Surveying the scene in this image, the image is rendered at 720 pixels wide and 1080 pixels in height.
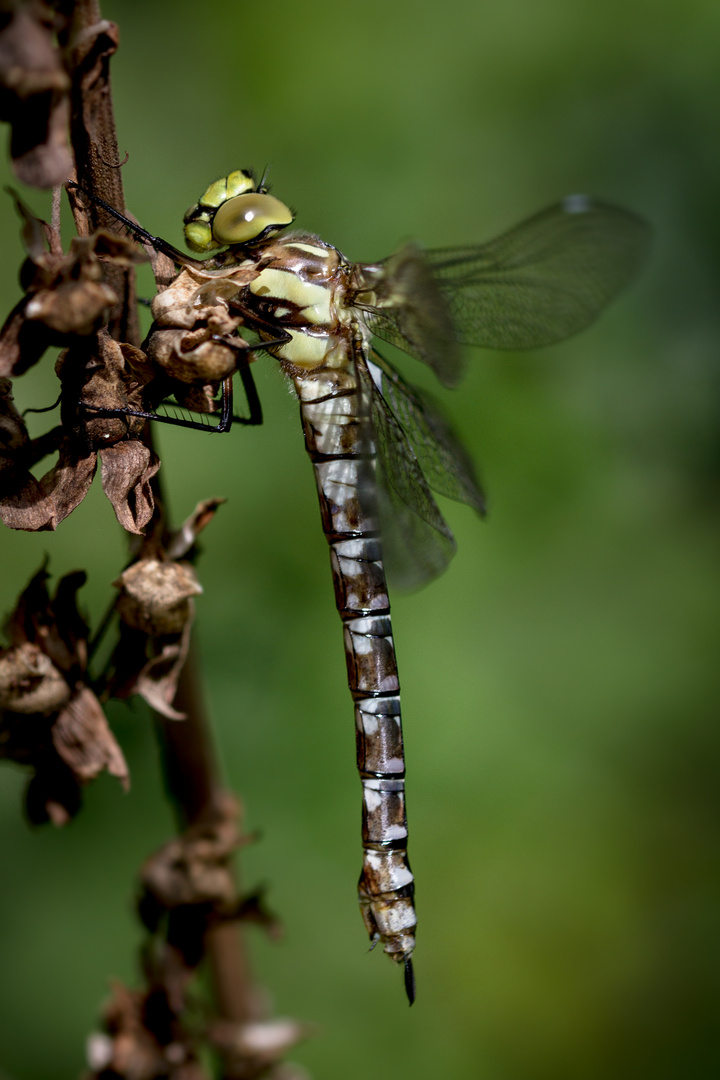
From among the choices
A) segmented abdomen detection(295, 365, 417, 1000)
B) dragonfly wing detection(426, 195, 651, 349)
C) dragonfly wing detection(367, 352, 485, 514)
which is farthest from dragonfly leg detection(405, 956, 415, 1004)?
dragonfly wing detection(426, 195, 651, 349)

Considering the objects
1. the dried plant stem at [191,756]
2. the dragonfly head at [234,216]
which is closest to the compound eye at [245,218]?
the dragonfly head at [234,216]

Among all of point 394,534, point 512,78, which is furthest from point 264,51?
point 394,534

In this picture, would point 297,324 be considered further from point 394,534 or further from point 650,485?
point 650,485

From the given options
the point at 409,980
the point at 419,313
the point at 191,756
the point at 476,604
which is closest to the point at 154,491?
the point at 191,756

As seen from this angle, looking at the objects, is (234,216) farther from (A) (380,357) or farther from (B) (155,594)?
(B) (155,594)

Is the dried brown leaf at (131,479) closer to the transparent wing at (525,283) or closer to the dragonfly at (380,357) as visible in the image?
the dragonfly at (380,357)

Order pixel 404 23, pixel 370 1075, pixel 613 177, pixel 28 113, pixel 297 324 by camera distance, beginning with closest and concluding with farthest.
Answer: pixel 28 113 < pixel 297 324 < pixel 370 1075 < pixel 404 23 < pixel 613 177
